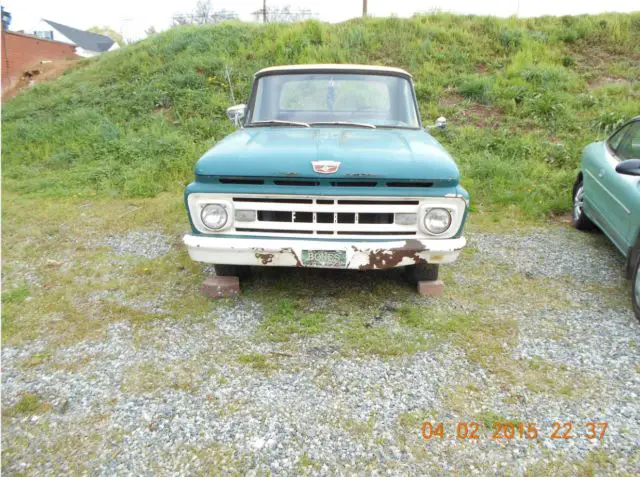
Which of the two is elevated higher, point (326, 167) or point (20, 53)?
point (20, 53)

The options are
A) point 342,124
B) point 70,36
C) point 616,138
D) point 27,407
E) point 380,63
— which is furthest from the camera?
point 70,36

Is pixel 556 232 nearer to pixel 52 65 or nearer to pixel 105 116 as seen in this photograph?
pixel 105 116

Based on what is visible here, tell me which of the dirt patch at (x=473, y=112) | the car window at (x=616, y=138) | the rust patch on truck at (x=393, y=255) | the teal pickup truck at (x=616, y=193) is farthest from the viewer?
the dirt patch at (x=473, y=112)

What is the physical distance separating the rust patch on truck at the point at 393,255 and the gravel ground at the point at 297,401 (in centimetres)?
47

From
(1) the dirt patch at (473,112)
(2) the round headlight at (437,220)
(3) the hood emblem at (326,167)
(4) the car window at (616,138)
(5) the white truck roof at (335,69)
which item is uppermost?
(5) the white truck roof at (335,69)

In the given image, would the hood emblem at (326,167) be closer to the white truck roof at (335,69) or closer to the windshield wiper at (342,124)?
the windshield wiper at (342,124)

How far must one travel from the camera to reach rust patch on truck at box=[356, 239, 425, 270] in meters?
3.34

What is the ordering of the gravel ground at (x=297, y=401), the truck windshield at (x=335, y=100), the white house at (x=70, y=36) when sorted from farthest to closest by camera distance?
the white house at (x=70, y=36) < the truck windshield at (x=335, y=100) < the gravel ground at (x=297, y=401)

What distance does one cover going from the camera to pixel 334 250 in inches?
130

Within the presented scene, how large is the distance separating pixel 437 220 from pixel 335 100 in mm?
1685

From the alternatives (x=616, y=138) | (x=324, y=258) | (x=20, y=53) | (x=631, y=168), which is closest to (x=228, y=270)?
(x=324, y=258)

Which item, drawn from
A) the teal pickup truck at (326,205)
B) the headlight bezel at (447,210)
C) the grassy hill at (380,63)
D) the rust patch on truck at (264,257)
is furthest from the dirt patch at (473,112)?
the rust patch on truck at (264,257)

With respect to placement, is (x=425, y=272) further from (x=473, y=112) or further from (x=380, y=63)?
(x=380, y=63)

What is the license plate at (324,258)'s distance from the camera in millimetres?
3305
